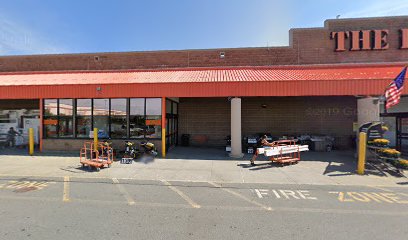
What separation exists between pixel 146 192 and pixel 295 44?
14.2 meters

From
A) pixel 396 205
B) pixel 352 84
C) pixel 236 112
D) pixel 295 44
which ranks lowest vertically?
pixel 396 205

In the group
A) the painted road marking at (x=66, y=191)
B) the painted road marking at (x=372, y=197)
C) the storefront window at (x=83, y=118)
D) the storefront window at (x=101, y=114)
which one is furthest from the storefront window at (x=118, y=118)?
the painted road marking at (x=372, y=197)

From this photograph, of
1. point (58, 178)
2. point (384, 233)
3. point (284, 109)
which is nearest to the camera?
point (384, 233)

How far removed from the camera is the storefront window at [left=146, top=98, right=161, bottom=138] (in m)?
12.3

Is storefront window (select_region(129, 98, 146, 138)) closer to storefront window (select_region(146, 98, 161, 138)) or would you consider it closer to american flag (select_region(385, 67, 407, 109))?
storefront window (select_region(146, 98, 161, 138))

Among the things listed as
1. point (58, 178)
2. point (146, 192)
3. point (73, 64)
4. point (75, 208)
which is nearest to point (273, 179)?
point (146, 192)

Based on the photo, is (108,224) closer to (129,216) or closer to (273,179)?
(129,216)

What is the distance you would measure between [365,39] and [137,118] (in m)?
15.4

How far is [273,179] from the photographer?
24.6 feet

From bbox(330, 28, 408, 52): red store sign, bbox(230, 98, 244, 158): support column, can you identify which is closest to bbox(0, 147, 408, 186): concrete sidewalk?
bbox(230, 98, 244, 158): support column

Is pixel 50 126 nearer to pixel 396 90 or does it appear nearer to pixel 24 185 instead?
pixel 24 185

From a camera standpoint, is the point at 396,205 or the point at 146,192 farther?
the point at 146,192

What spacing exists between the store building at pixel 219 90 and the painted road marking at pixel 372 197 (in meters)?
5.64

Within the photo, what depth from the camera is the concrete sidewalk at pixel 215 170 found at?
7.49 m
